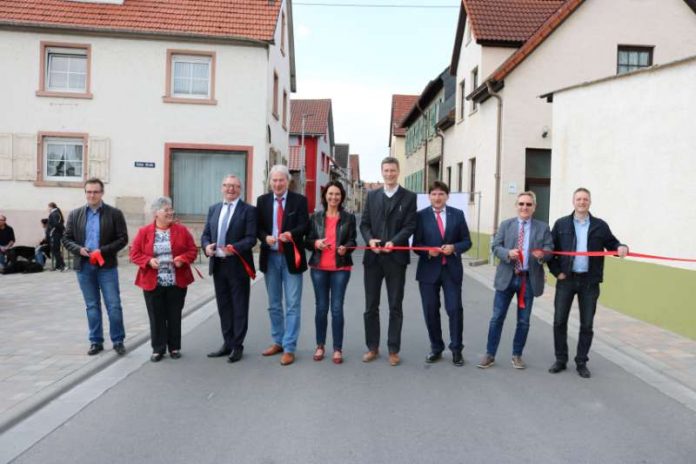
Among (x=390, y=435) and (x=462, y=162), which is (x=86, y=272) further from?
(x=462, y=162)

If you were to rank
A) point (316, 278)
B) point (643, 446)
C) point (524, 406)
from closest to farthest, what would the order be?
1. point (643, 446)
2. point (524, 406)
3. point (316, 278)

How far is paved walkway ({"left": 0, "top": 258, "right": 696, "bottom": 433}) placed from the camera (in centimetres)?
531

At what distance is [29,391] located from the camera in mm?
5098

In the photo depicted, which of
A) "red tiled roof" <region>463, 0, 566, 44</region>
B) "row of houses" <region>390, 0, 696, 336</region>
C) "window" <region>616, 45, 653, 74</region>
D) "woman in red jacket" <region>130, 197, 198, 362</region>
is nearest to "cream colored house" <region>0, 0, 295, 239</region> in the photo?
"red tiled roof" <region>463, 0, 566, 44</region>

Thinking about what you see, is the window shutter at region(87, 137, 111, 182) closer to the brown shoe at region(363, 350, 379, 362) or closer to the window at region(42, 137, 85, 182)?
the window at region(42, 137, 85, 182)

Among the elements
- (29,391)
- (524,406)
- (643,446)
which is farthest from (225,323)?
(643,446)

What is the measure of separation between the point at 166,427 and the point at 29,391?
1.43m

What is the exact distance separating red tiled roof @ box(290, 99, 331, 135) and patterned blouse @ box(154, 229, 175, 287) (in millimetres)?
38325

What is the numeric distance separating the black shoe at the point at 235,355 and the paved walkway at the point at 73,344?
3.82ft

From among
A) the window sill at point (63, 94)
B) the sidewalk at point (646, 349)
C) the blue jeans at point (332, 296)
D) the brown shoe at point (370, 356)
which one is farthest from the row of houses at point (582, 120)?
the window sill at point (63, 94)

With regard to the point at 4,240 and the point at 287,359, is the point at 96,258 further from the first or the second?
the point at 4,240

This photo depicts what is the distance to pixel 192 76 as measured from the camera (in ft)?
64.1

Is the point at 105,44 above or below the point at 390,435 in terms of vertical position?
above

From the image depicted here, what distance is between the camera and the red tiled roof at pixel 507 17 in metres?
20.0
